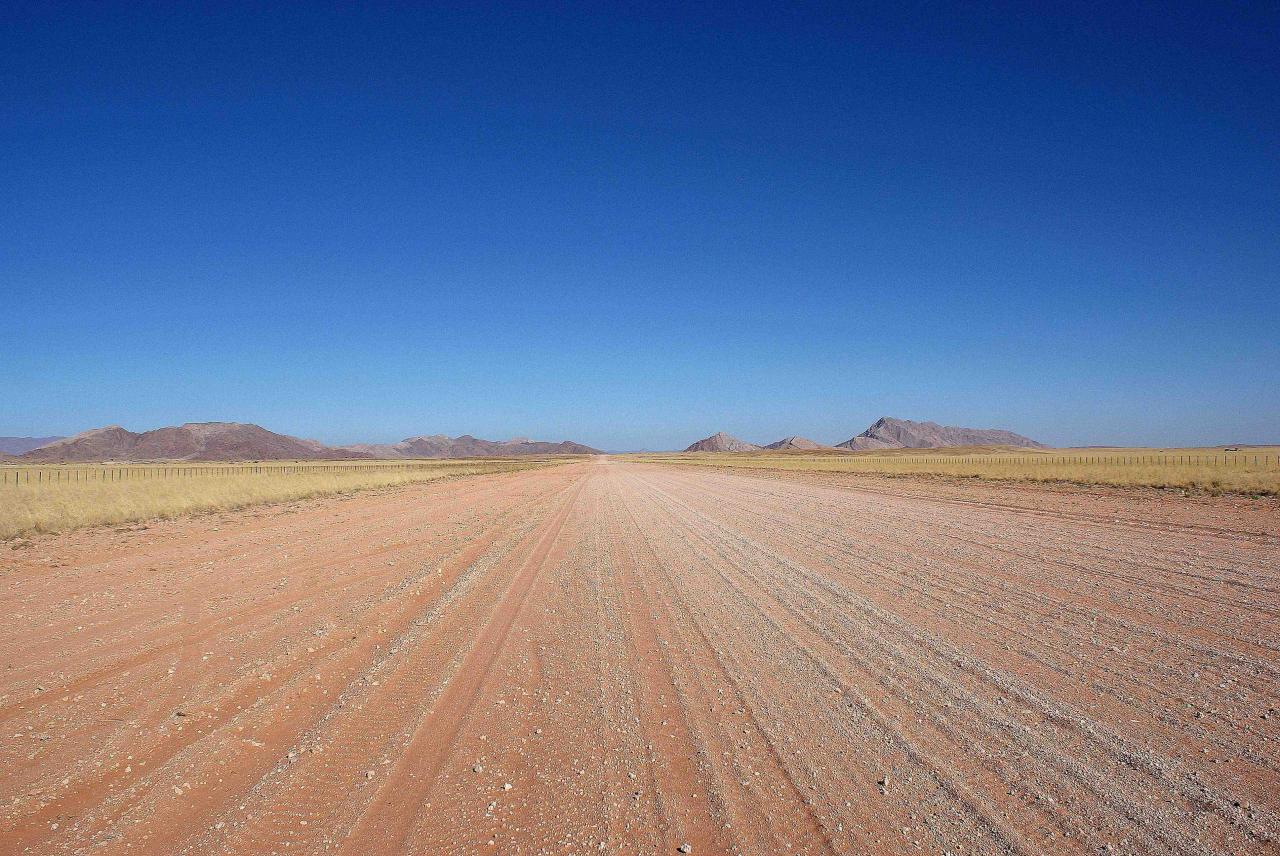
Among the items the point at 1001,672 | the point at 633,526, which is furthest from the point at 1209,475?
the point at 1001,672

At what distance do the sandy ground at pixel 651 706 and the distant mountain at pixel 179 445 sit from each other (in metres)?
174

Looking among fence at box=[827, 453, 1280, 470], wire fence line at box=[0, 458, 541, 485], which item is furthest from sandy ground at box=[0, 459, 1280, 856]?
fence at box=[827, 453, 1280, 470]

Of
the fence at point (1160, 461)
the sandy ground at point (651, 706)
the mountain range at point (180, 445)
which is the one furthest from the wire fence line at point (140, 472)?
the mountain range at point (180, 445)

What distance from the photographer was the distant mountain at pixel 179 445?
155 m

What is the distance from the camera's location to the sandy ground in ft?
10.3

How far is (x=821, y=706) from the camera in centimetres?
446

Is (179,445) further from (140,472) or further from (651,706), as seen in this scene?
(651,706)

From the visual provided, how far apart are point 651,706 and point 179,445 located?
20920 centimetres

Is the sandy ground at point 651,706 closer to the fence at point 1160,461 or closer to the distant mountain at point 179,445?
the fence at point 1160,461

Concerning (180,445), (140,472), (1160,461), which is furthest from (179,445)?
(1160,461)

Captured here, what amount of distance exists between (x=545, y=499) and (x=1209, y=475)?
27245 millimetres

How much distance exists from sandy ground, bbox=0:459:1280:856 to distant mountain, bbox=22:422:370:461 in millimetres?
173667

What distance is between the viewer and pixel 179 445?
171375 mm

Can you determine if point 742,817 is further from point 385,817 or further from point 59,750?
point 59,750
